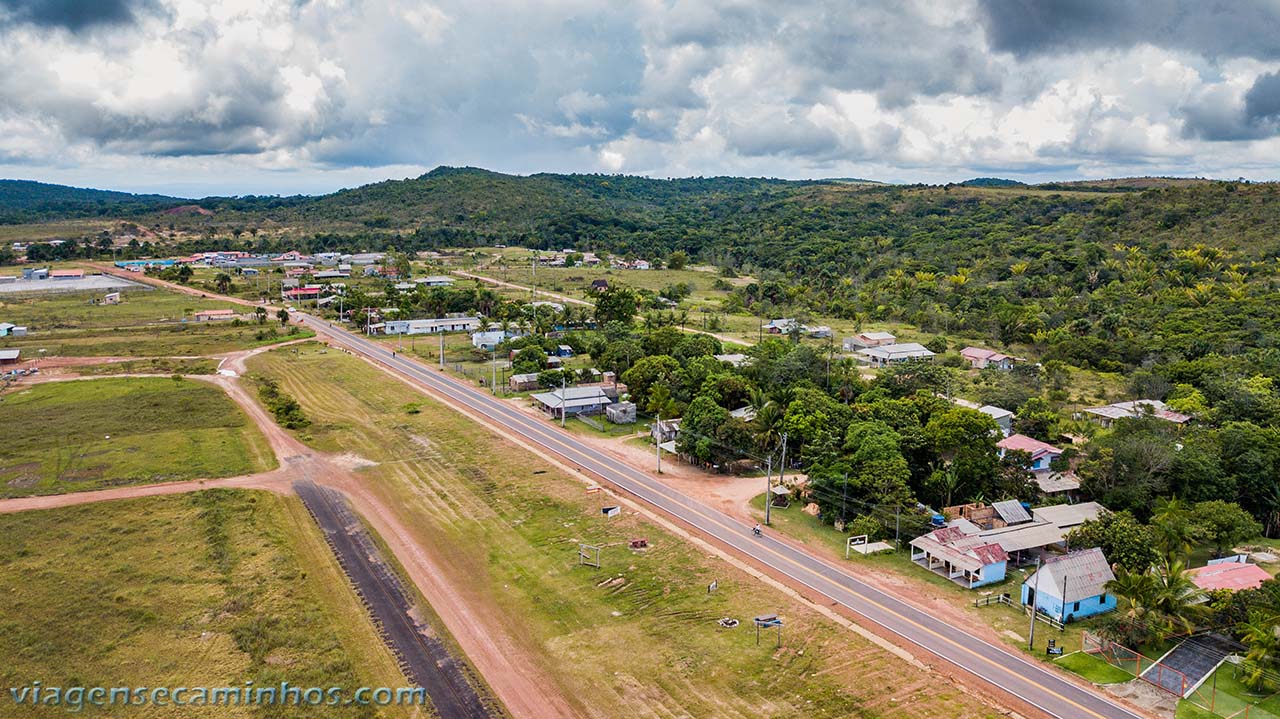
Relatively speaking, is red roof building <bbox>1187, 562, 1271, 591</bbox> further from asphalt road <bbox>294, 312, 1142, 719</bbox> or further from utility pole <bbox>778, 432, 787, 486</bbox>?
utility pole <bbox>778, 432, 787, 486</bbox>

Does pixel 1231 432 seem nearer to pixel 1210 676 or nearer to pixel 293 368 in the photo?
pixel 1210 676

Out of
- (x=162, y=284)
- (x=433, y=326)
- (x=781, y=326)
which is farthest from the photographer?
(x=162, y=284)

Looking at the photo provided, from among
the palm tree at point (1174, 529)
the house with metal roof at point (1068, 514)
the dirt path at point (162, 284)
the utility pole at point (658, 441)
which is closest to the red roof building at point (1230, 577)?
the palm tree at point (1174, 529)

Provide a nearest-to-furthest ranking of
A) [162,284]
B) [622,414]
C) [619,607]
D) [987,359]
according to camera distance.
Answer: [619,607] < [622,414] < [987,359] < [162,284]

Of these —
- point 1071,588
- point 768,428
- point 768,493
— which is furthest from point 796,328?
point 1071,588

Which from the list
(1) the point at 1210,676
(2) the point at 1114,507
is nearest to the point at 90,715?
(1) the point at 1210,676

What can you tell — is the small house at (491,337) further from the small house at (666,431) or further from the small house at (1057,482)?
the small house at (1057,482)

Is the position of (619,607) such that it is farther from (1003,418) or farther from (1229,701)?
(1003,418)
